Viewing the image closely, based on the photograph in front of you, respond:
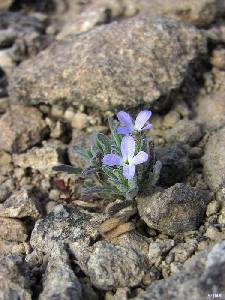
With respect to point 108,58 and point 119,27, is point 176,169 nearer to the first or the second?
point 108,58

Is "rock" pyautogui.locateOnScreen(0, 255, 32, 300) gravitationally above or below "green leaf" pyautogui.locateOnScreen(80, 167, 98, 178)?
below

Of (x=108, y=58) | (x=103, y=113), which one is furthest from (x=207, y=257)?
(x=108, y=58)

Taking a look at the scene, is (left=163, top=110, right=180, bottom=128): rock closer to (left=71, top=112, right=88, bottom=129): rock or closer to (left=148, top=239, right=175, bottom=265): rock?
(left=71, top=112, right=88, bottom=129): rock

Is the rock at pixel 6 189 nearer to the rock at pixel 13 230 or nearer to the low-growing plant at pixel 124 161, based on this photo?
the rock at pixel 13 230

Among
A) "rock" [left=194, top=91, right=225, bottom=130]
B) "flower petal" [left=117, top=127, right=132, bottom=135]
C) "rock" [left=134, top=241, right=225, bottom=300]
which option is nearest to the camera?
"rock" [left=134, top=241, right=225, bottom=300]

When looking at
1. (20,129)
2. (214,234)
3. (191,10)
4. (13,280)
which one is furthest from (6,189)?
(191,10)

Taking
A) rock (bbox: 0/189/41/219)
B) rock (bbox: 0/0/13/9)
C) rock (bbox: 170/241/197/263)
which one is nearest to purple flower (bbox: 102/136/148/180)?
rock (bbox: 170/241/197/263)

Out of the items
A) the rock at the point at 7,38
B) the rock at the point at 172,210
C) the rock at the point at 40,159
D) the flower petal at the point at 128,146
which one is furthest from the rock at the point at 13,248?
the rock at the point at 7,38

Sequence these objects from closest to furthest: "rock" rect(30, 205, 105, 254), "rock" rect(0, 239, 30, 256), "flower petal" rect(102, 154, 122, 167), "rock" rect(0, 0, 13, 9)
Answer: "flower petal" rect(102, 154, 122, 167) < "rock" rect(30, 205, 105, 254) < "rock" rect(0, 239, 30, 256) < "rock" rect(0, 0, 13, 9)
